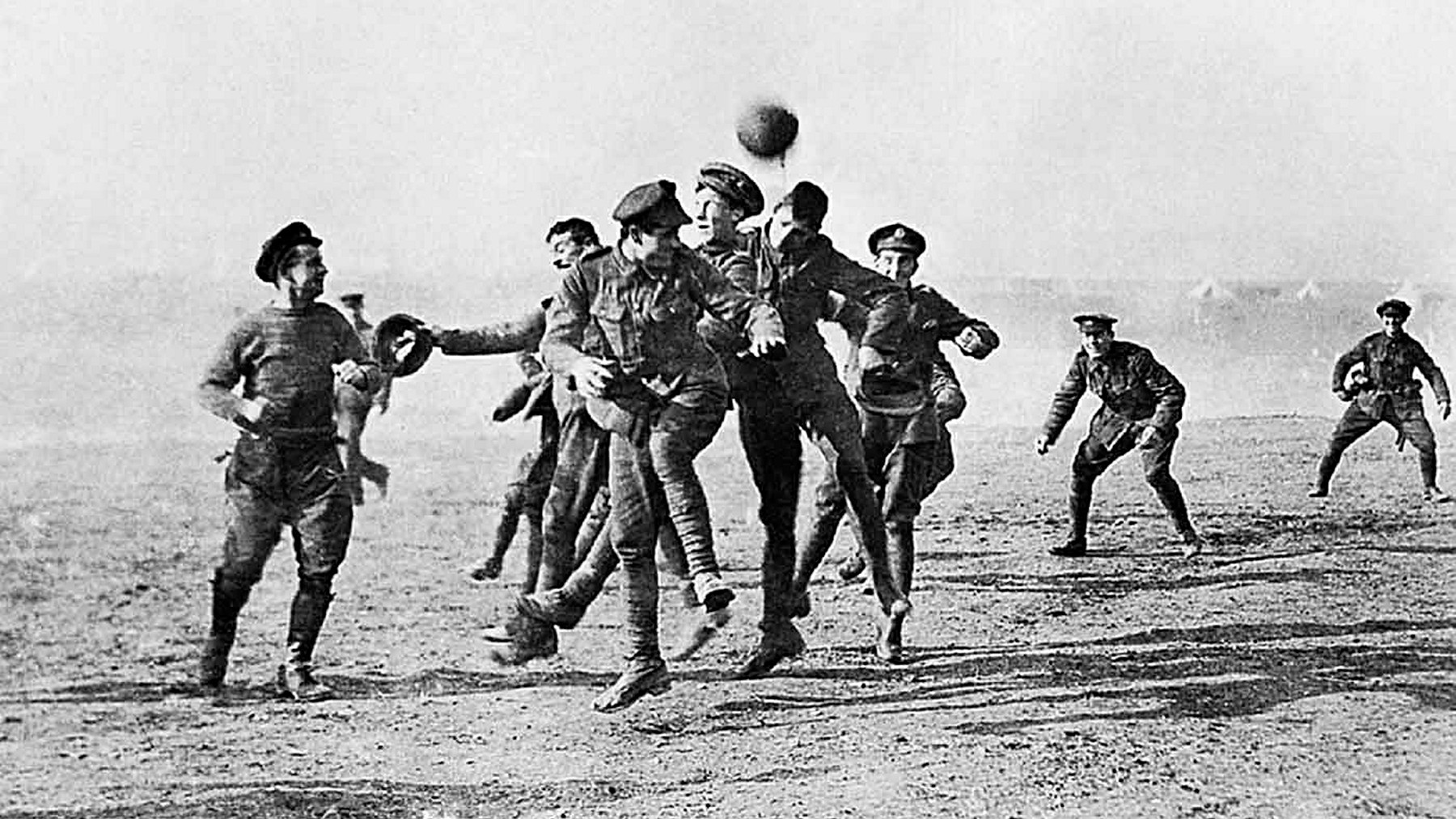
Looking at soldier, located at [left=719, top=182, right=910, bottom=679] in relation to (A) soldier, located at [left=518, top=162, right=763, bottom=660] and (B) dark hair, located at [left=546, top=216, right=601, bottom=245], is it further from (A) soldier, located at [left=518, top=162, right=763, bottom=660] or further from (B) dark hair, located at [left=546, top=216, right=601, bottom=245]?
(B) dark hair, located at [left=546, top=216, right=601, bottom=245]

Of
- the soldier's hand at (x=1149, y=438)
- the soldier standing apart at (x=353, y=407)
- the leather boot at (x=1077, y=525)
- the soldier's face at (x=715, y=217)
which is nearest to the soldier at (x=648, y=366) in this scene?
the soldier's face at (x=715, y=217)

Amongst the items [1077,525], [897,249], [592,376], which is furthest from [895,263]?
[1077,525]

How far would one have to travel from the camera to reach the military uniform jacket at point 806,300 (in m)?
6.13

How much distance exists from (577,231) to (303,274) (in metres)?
1.20

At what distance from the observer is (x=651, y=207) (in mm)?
5367

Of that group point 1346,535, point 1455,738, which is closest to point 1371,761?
point 1455,738

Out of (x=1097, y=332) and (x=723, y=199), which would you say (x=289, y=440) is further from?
(x=1097, y=332)

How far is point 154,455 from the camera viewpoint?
10906mm

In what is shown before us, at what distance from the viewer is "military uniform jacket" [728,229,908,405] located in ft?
20.1

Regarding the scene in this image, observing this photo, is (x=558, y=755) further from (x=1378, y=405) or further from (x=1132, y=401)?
(x=1378, y=405)

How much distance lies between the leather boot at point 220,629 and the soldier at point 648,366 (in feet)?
4.15

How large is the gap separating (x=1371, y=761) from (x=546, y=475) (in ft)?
11.3

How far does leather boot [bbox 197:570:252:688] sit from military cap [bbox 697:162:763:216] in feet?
6.88

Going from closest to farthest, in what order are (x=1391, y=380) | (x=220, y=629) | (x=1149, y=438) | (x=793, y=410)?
(x=220, y=629) → (x=793, y=410) → (x=1149, y=438) → (x=1391, y=380)
